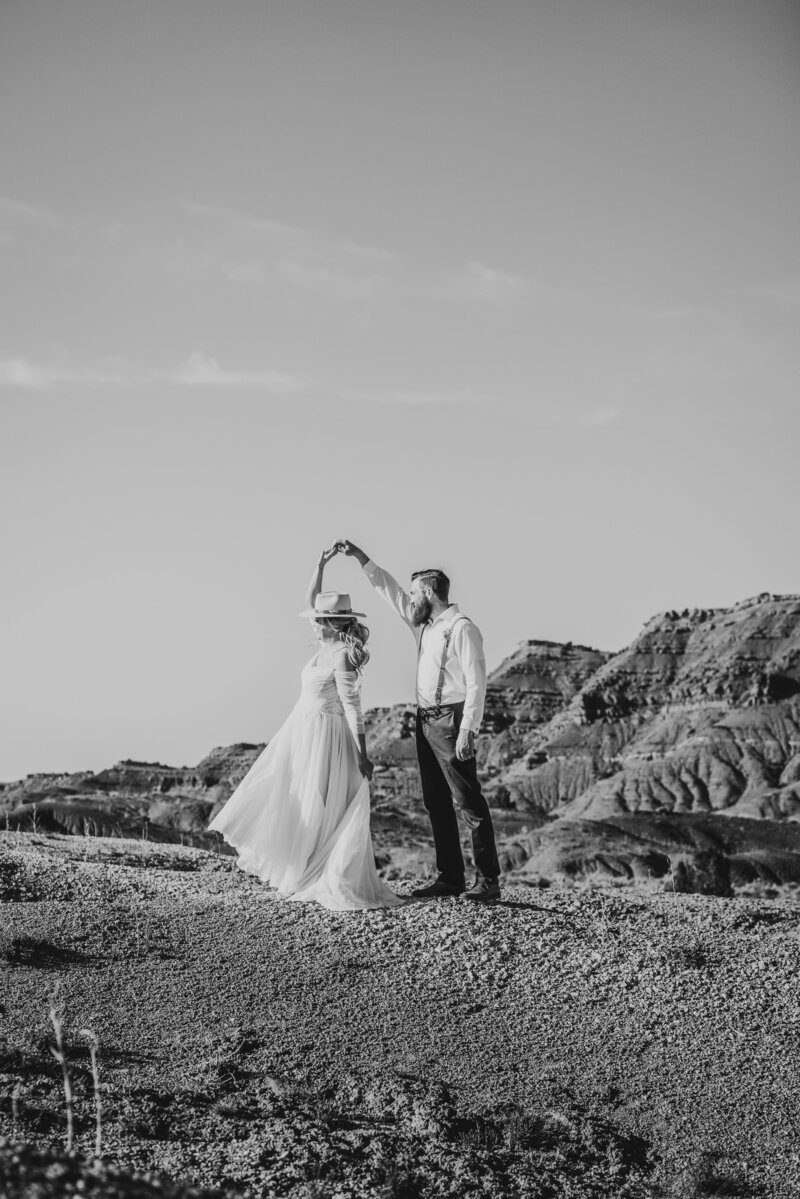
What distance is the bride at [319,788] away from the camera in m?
11.9

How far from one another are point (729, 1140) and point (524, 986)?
236 centimetres

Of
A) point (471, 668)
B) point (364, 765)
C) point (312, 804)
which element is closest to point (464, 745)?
point (471, 668)

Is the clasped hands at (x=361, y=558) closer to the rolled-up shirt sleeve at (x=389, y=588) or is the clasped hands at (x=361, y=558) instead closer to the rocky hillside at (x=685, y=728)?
the rolled-up shirt sleeve at (x=389, y=588)

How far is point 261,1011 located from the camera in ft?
30.9

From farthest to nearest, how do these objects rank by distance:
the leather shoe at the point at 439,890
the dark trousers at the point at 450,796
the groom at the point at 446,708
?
the leather shoe at the point at 439,890 < the dark trousers at the point at 450,796 < the groom at the point at 446,708

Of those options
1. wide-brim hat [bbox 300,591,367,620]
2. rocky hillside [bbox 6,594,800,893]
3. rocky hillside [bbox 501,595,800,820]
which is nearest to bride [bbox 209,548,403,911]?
wide-brim hat [bbox 300,591,367,620]

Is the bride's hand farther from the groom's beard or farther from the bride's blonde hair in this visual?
the groom's beard

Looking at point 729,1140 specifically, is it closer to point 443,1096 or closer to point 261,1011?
point 443,1096

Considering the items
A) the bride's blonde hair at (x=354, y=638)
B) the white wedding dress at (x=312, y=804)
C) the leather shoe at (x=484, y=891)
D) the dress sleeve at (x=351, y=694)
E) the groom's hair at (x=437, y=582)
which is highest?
the groom's hair at (x=437, y=582)

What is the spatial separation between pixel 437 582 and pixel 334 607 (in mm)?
1005

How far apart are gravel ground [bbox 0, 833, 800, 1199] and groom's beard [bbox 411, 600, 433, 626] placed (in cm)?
265

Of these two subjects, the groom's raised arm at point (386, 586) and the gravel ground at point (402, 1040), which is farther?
the groom's raised arm at point (386, 586)

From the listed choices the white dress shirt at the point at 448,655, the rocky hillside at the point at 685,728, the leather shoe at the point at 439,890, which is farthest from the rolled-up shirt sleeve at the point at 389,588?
the rocky hillside at the point at 685,728

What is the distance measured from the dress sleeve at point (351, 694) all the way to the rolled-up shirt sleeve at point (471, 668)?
3.61 ft
